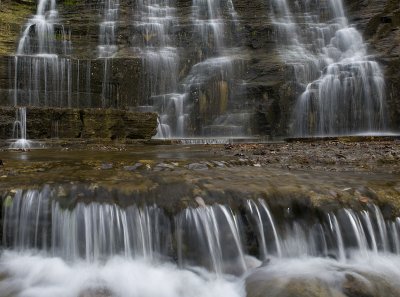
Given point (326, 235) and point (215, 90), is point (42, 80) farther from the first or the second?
point (326, 235)

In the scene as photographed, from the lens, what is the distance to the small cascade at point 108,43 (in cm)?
1830

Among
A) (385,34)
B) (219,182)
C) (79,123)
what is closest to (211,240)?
(219,182)

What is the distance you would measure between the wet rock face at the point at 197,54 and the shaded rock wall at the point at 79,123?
4586 mm

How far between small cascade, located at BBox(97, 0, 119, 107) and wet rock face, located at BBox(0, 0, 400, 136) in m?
0.18

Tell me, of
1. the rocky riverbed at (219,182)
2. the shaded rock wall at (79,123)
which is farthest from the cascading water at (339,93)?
the rocky riverbed at (219,182)

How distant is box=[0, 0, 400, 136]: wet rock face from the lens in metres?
16.7

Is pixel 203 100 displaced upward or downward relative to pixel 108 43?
downward

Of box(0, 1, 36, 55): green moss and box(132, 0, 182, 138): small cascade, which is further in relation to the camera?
box(0, 1, 36, 55): green moss

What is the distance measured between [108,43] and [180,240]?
20561 millimetres

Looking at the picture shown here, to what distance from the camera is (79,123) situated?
12.0 metres

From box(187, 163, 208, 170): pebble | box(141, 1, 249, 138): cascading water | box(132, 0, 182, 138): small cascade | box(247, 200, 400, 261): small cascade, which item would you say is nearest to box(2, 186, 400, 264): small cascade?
box(247, 200, 400, 261): small cascade

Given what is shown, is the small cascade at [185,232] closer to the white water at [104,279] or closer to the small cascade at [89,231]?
the small cascade at [89,231]

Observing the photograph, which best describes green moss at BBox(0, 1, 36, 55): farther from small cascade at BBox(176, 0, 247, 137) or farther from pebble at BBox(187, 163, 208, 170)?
pebble at BBox(187, 163, 208, 170)

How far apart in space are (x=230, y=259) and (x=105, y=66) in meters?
16.2
